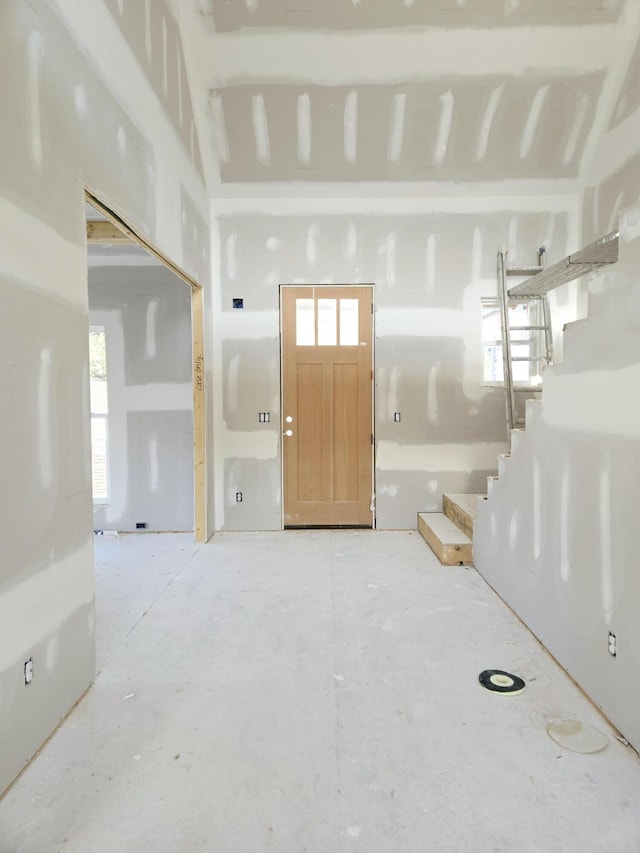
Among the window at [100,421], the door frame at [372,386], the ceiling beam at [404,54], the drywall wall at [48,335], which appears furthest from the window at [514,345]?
the window at [100,421]

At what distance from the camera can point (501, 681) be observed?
213 centimetres

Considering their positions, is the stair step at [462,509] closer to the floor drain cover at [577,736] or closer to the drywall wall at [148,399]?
the floor drain cover at [577,736]

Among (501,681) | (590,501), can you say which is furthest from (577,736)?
(590,501)

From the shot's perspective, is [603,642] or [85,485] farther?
[85,485]

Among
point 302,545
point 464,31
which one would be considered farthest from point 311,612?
point 464,31

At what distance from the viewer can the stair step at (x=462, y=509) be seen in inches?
147

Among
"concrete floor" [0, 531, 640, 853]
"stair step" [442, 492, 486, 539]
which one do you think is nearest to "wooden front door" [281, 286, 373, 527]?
"stair step" [442, 492, 486, 539]

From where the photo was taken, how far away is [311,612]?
2828 millimetres

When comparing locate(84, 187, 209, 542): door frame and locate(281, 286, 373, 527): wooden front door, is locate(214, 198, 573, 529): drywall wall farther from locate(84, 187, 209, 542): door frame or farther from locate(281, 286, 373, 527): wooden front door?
locate(84, 187, 209, 542): door frame

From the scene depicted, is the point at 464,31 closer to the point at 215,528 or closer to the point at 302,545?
the point at 302,545

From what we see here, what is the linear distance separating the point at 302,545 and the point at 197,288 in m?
2.37

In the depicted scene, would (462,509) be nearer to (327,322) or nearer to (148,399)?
(327,322)

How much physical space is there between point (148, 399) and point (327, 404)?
1.69 meters

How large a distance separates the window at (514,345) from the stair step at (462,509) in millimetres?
1108
